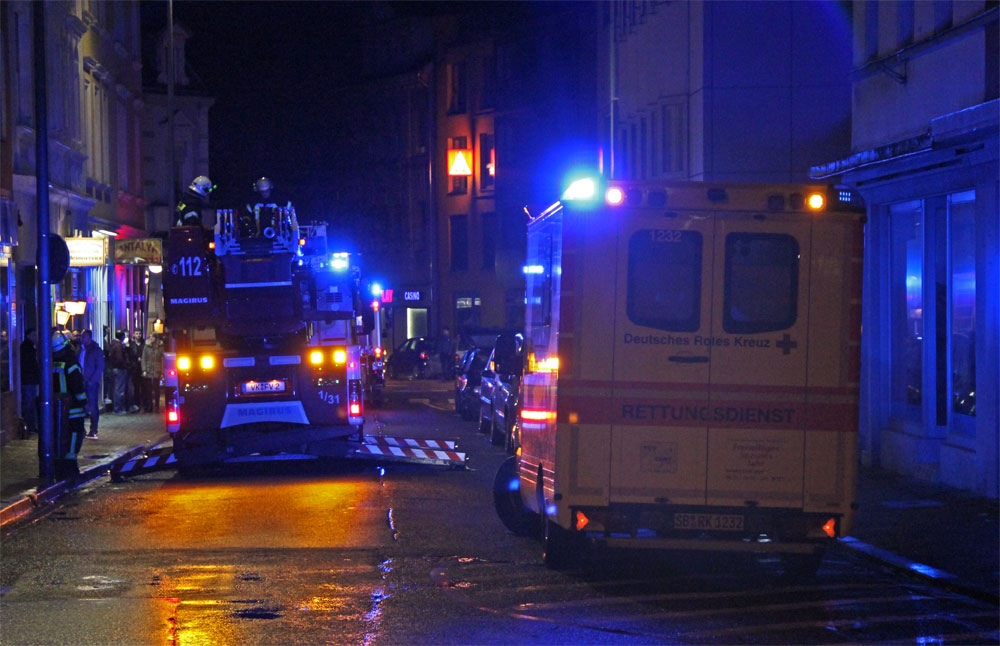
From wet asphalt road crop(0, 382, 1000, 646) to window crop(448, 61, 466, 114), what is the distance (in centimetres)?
4467

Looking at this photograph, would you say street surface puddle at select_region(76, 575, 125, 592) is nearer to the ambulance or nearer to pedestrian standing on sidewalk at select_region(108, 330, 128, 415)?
the ambulance

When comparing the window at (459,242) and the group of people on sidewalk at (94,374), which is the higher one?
the window at (459,242)

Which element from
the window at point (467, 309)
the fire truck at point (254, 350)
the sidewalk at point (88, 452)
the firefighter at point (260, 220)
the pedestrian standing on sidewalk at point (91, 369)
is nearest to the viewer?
the sidewalk at point (88, 452)

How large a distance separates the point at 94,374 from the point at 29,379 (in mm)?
1405

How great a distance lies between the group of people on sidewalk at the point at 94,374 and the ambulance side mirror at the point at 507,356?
322 inches

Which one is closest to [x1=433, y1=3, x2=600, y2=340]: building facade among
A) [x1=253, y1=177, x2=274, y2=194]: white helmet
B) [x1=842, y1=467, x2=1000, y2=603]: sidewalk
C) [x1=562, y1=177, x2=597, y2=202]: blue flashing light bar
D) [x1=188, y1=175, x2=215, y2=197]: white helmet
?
[x1=253, y1=177, x2=274, y2=194]: white helmet

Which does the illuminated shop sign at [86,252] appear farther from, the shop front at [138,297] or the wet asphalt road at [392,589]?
the wet asphalt road at [392,589]

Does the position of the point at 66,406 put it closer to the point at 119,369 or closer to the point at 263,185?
the point at 263,185

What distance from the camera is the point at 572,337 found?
30.7 ft

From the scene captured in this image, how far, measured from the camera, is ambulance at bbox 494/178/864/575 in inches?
366

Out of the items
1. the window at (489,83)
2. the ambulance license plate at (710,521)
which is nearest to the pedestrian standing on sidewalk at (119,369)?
the ambulance license plate at (710,521)

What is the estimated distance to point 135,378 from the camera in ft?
97.7

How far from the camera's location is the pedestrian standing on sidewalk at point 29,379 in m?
21.8

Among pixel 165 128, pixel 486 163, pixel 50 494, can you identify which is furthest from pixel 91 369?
pixel 486 163
